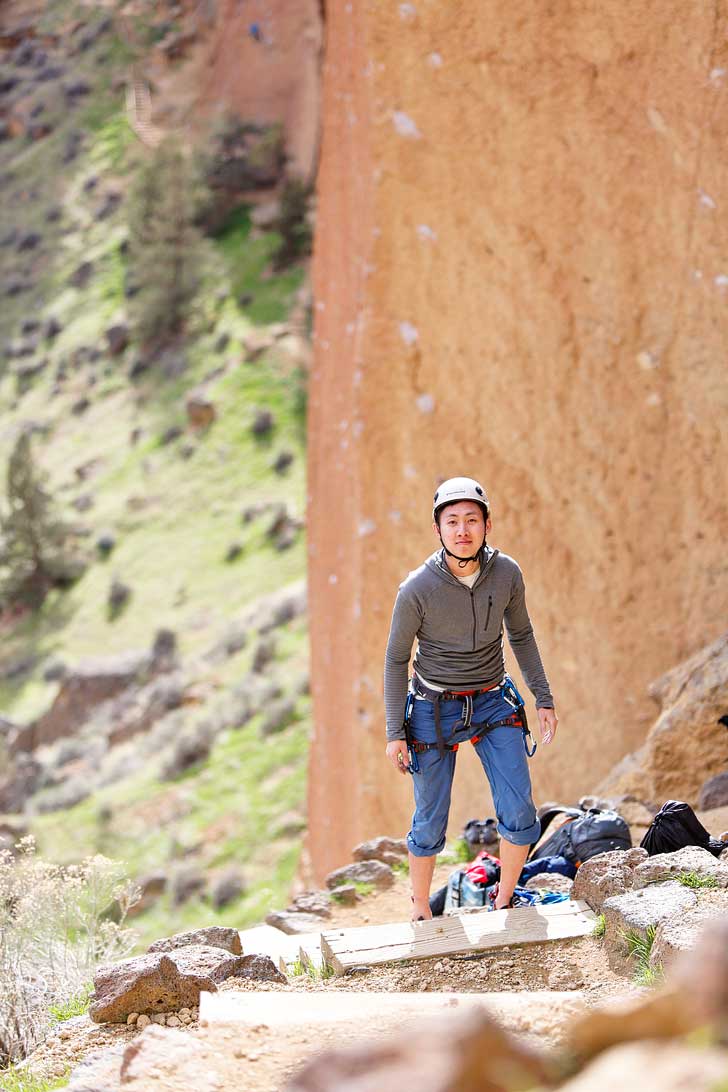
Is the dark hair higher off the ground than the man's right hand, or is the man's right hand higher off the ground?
the dark hair

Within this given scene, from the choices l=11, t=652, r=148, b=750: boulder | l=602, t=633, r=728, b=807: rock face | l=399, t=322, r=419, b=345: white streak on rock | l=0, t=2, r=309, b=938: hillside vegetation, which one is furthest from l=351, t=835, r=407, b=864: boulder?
l=11, t=652, r=148, b=750: boulder

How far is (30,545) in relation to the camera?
24.4m

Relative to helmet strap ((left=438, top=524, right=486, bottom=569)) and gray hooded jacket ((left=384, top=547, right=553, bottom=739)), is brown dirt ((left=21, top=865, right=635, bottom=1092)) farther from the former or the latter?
helmet strap ((left=438, top=524, right=486, bottom=569))

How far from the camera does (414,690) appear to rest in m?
4.12

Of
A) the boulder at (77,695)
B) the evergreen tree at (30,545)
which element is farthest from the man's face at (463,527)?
the evergreen tree at (30,545)

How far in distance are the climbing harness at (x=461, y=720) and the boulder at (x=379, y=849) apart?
2287mm

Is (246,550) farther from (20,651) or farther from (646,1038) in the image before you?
(646,1038)

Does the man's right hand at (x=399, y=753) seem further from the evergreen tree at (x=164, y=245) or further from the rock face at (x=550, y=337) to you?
the evergreen tree at (x=164, y=245)

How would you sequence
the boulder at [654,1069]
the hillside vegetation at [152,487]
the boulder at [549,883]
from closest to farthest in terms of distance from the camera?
the boulder at [654,1069]
the boulder at [549,883]
the hillside vegetation at [152,487]

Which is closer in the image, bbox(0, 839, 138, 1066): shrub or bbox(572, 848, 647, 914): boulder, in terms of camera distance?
bbox(572, 848, 647, 914): boulder

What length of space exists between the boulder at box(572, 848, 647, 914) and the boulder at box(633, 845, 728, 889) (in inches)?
3.0

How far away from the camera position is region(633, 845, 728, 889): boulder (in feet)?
12.0

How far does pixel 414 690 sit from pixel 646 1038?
101 inches

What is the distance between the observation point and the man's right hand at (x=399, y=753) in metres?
3.96
